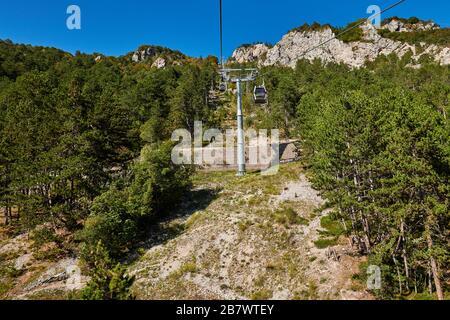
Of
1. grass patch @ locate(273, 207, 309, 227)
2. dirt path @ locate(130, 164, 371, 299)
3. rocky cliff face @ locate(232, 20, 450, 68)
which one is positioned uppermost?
rocky cliff face @ locate(232, 20, 450, 68)

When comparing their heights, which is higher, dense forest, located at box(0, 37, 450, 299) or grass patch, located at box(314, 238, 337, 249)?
dense forest, located at box(0, 37, 450, 299)

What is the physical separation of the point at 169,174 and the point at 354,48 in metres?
162

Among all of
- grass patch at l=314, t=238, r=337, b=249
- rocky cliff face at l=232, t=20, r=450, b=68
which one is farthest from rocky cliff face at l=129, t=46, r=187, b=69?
grass patch at l=314, t=238, r=337, b=249

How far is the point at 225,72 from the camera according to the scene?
3900 cm

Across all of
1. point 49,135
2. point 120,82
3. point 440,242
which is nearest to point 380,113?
point 440,242

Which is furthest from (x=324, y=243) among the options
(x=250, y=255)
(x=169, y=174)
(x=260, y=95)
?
(x=169, y=174)

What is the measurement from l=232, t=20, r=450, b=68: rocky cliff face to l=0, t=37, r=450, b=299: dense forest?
10750 centimetres

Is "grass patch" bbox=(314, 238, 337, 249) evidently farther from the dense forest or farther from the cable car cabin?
the cable car cabin

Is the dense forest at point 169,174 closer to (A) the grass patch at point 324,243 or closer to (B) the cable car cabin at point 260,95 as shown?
(A) the grass patch at point 324,243

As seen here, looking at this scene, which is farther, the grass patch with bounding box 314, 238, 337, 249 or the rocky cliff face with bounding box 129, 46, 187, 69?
the rocky cliff face with bounding box 129, 46, 187, 69

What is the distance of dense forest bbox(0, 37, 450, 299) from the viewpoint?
794 inches

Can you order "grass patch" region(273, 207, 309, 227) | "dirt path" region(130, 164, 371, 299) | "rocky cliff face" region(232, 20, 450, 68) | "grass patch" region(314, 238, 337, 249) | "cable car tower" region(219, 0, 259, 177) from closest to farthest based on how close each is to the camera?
"dirt path" region(130, 164, 371, 299), "grass patch" region(314, 238, 337, 249), "grass patch" region(273, 207, 309, 227), "cable car tower" region(219, 0, 259, 177), "rocky cliff face" region(232, 20, 450, 68)

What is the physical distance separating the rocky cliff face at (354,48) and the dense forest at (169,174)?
107 meters
